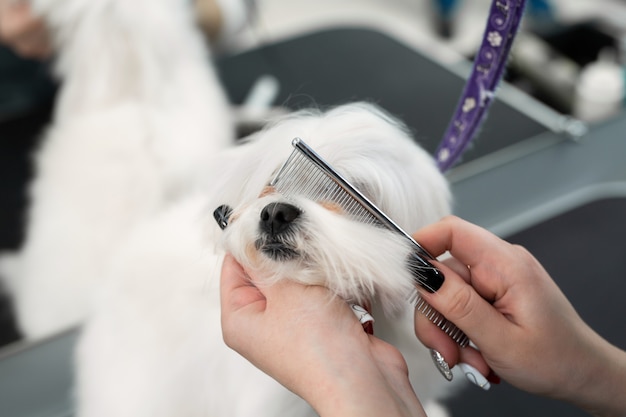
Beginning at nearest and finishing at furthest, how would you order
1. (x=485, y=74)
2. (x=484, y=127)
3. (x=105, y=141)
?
(x=485, y=74), (x=105, y=141), (x=484, y=127)

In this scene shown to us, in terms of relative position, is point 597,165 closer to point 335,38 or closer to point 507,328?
point 507,328

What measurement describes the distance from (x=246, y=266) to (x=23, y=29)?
1.14m

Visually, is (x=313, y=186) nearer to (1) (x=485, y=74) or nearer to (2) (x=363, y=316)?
(2) (x=363, y=316)

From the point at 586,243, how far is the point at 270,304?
0.80 m

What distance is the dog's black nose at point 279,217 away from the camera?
1.97 feet

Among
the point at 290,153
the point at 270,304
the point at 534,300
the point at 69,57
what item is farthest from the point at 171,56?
the point at 534,300

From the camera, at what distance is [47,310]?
107 centimetres

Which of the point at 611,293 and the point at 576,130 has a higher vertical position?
the point at 576,130

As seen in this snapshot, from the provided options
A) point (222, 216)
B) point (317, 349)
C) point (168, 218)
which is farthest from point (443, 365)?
point (168, 218)

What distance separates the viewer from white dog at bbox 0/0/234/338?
1079mm

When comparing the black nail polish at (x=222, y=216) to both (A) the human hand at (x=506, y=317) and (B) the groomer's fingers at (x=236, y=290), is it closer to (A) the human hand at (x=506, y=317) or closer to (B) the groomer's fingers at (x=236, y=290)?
(B) the groomer's fingers at (x=236, y=290)

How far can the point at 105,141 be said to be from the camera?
1.19 metres

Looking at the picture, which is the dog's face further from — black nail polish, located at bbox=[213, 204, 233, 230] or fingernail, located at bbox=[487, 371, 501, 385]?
fingernail, located at bbox=[487, 371, 501, 385]

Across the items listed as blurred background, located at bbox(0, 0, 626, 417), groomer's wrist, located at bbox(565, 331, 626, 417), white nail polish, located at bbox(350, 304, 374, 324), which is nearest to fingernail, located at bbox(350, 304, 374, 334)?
white nail polish, located at bbox(350, 304, 374, 324)
